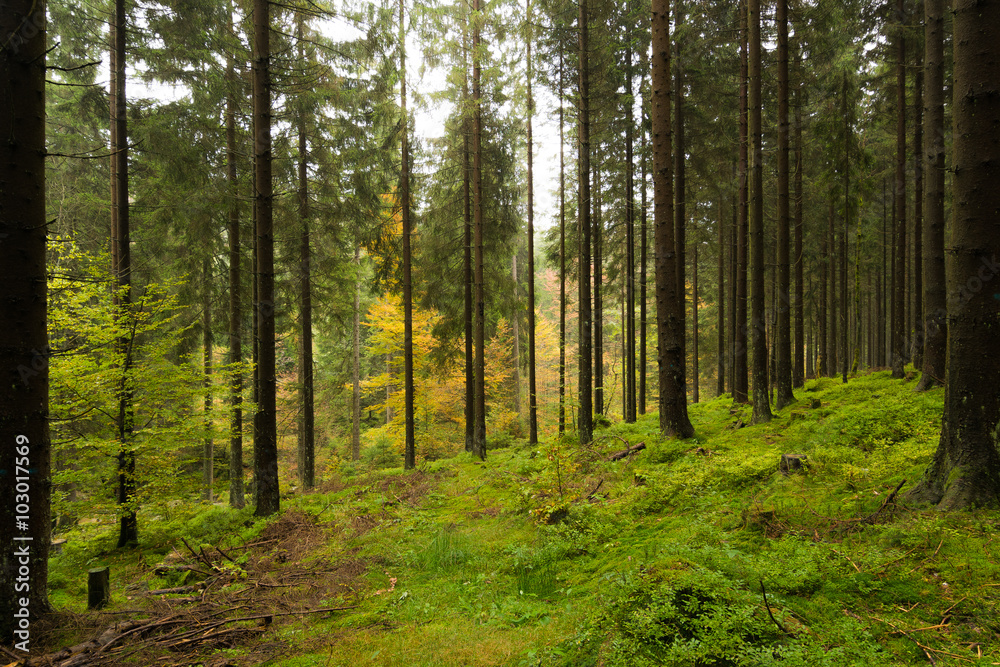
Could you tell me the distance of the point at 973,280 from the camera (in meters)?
A: 4.18

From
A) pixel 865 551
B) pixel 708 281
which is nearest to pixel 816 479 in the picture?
pixel 865 551

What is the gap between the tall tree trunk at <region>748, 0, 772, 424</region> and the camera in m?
10.0

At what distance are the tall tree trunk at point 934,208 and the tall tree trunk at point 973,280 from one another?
6454 millimetres

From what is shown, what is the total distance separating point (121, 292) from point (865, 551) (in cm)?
1076

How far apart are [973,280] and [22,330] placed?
29.6 ft

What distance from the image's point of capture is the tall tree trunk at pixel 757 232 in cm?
1005

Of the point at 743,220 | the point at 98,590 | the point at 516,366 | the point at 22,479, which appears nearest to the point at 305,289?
the point at 98,590

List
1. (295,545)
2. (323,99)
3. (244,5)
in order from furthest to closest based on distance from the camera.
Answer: (323,99), (244,5), (295,545)

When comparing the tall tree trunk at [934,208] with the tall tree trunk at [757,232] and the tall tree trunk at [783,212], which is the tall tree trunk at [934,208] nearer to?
the tall tree trunk at [783,212]

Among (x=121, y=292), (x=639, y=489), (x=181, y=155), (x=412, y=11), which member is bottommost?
(x=639, y=489)

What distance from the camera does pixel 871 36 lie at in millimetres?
12930

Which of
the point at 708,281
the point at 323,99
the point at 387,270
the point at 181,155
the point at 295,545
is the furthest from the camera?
the point at 708,281

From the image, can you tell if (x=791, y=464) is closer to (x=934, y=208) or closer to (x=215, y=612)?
(x=215, y=612)

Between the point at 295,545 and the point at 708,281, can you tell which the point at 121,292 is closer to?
the point at 295,545
